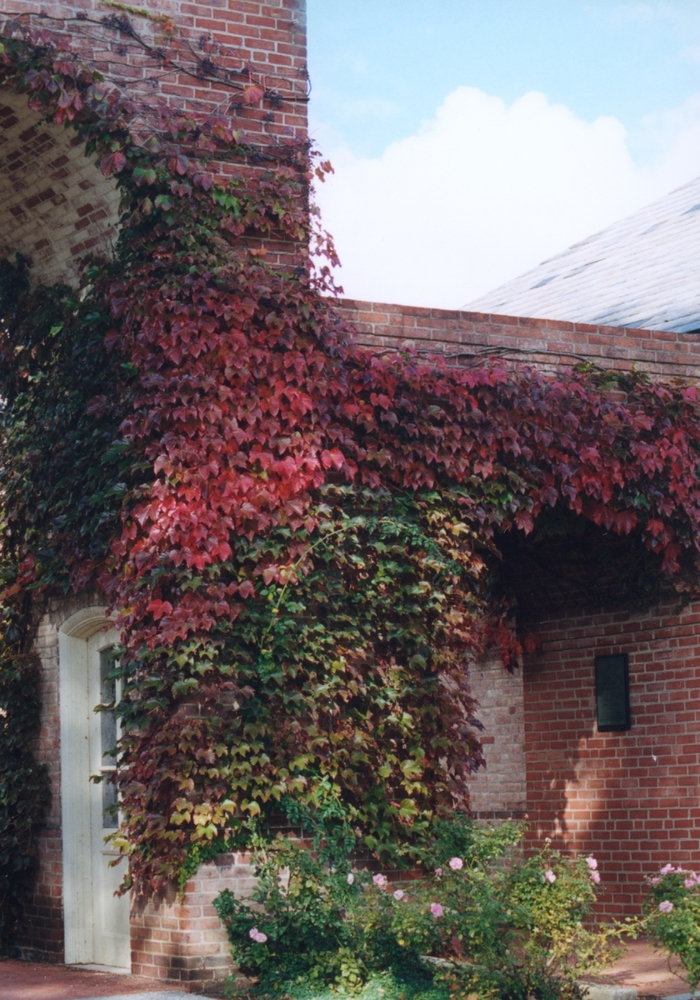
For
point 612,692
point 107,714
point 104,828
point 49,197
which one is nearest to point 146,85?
point 49,197

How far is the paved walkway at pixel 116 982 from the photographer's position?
7.62 meters

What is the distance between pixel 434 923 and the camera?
7.01 metres

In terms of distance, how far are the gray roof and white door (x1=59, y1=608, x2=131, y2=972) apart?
537 cm

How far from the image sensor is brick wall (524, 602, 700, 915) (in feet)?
33.9

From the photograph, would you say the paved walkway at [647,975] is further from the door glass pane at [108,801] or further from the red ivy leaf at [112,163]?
the red ivy leaf at [112,163]

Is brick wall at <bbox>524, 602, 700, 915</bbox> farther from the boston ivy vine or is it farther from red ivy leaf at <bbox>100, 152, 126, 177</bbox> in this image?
red ivy leaf at <bbox>100, 152, 126, 177</bbox>

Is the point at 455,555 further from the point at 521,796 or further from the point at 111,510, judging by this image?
the point at 521,796

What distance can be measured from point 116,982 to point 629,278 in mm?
8514

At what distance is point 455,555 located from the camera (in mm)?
8727

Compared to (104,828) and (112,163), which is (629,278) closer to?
(112,163)

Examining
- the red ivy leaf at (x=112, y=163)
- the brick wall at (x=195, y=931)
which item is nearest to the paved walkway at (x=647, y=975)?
the brick wall at (x=195, y=931)

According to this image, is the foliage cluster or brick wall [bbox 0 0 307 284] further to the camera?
brick wall [bbox 0 0 307 284]

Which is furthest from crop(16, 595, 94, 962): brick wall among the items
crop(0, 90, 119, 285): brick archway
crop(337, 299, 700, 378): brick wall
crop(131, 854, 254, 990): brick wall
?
crop(337, 299, 700, 378): brick wall

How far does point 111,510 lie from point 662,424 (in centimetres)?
403
